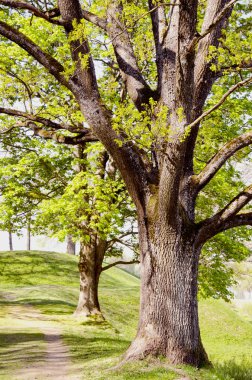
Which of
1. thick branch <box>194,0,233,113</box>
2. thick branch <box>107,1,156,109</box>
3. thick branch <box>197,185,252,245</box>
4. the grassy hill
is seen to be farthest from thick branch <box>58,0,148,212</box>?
the grassy hill

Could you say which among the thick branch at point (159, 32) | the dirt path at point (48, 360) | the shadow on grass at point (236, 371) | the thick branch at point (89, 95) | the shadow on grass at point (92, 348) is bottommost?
the shadow on grass at point (236, 371)

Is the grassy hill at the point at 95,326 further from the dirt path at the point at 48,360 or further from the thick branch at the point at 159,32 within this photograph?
A: the thick branch at the point at 159,32

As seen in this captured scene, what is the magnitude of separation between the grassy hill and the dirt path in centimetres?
26

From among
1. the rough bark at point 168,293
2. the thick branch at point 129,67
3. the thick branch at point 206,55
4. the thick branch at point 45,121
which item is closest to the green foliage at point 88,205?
the thick branch at point 45,121

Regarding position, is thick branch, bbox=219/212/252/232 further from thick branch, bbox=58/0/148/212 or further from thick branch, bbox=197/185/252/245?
thick branch, bbox=58/0/148/212

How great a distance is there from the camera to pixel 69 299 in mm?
24984

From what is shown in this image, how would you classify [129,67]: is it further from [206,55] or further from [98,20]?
[206,55]

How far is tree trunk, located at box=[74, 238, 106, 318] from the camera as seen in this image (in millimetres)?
18422

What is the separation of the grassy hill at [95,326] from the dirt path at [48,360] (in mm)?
256

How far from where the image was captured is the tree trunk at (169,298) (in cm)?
845

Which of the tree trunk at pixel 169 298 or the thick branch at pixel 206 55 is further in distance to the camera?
the thick branch at pixel 206 55

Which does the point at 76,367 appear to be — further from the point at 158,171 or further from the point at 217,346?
the point at 217,346

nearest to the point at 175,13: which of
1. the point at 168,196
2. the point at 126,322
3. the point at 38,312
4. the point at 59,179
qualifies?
the point at 168,196

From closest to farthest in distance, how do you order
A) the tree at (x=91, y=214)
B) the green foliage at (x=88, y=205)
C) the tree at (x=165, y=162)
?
the tree at (x=165, y=162), the green foliage at (x=88, y=205), the tree at (x=91, y=214)
